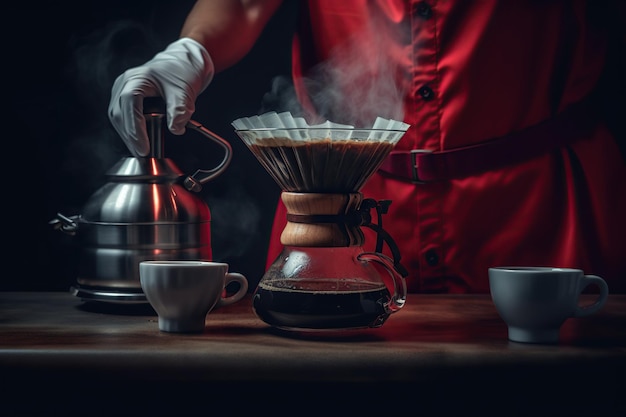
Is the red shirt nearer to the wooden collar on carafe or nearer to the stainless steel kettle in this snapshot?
the stainless steel kettle

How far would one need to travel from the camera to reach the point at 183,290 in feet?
3.06

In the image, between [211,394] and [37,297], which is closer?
[211,394]

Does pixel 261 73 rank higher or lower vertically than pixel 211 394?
higher

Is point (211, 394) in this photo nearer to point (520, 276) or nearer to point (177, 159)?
point (520, 276)

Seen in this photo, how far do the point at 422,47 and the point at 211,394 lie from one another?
42.7 inches

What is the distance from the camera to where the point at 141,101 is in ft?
4.33

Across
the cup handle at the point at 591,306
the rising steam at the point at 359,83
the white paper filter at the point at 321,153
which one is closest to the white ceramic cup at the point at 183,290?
the white paper filter at the point at 321,153

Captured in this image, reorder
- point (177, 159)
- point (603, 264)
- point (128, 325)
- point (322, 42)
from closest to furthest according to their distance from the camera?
point (128, 325), point (603, 264), point (322, 42), point (177, 159)

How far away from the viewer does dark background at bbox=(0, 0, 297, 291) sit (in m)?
2.02

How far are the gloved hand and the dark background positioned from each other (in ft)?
1.47

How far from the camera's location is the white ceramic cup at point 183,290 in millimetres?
933

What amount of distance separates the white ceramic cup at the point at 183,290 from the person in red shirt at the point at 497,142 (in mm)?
735

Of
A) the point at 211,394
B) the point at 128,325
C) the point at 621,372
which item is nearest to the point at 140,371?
the point at 211,394

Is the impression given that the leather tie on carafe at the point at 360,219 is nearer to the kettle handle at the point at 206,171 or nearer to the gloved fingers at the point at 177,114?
the kettle handle at the point at 206,171
